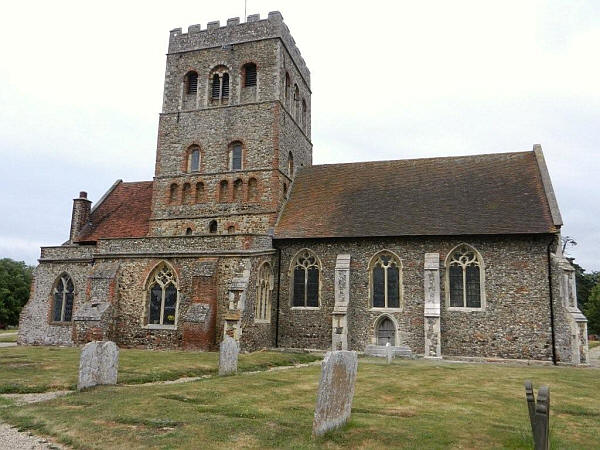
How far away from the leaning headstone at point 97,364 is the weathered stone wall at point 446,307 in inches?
472

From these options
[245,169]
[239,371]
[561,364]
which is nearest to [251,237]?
[245,169]

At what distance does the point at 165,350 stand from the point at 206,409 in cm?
1309

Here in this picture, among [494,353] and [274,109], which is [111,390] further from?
[274,109]

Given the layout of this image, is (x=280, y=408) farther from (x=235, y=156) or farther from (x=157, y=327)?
(x=235, y=156)

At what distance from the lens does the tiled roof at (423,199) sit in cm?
2266

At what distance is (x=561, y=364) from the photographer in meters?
20.3

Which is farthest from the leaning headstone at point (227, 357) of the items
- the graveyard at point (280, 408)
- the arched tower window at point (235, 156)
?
the arched tower window at point (235, 156)

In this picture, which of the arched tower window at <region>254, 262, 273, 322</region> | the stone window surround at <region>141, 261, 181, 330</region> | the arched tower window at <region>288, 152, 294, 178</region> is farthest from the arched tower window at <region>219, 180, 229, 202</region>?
the stone window surround at <region>141, 261, 181, 330</region>

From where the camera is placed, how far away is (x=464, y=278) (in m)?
22.4

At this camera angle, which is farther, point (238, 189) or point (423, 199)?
point (238, 189)

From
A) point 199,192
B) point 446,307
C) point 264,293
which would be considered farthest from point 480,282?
point 199,192

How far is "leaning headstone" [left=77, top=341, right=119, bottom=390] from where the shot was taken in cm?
1223

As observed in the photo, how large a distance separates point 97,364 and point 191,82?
21661 millimetres

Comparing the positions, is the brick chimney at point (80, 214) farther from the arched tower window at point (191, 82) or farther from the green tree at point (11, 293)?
the green tree at point (11, 293)
